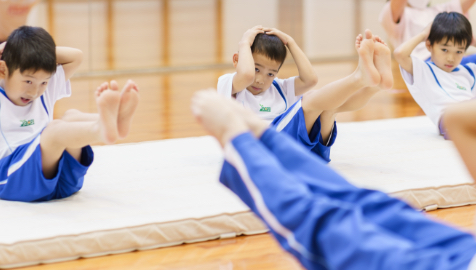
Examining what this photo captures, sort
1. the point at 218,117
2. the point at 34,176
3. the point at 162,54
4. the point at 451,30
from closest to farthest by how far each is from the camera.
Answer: the point at 218,117, the point at 34,176, the point at 451,30, the point at 162,54

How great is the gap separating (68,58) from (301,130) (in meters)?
0.73

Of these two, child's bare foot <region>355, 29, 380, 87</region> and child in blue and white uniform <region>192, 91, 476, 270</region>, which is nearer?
child in blue and white uniform <region>192, 91, 476, 270</region>

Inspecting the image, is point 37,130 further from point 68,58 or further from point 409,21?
point 409,21

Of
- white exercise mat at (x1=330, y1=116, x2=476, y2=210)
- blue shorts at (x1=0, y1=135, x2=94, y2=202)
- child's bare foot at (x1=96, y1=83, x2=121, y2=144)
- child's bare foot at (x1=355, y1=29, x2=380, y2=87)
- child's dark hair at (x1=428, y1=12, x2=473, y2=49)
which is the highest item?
child's dark hair at (x1=428, y1=12, x2=473, y2=49)

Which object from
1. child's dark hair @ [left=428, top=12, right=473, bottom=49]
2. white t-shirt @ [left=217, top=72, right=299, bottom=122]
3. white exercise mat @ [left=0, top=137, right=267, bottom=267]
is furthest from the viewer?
child's dark hair @ [left=428, top=12, right=473, bottom=49]

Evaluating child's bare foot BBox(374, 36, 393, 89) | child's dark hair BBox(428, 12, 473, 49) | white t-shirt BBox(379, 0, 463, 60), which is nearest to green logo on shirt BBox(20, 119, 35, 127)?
child's bare foot BBox(374, 36, 393, 89)

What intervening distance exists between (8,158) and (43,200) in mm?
138

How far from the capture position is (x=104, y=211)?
4.30 ft

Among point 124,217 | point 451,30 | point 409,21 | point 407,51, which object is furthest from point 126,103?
point 409,21

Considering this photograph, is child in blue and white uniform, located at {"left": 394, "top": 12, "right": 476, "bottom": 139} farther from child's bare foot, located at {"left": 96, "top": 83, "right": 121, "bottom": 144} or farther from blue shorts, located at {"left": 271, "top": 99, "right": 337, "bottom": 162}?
child's bare foot, located at {"left": 96, "top": 83, "right": 121, "bottom": 144}

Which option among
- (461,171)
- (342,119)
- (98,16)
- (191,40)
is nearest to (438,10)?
(342,119)

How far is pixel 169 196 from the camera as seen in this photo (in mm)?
1423

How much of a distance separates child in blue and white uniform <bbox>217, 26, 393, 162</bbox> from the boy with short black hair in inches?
21.3

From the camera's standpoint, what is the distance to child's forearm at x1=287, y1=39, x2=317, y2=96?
6.05 feet
